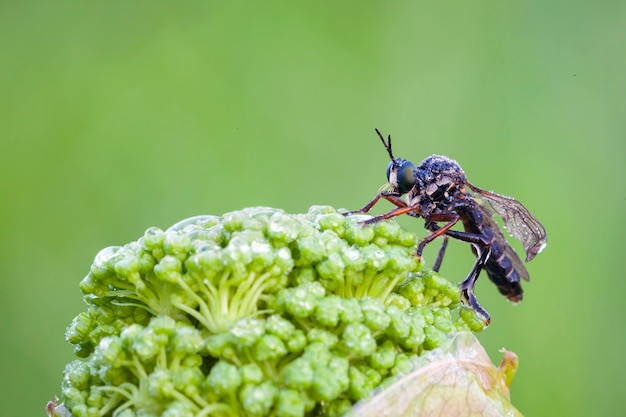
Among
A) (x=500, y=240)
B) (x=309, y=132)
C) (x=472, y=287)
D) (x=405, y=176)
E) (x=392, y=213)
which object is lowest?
(x=472, y=287)

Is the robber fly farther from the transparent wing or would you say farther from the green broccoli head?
the green broccoli head

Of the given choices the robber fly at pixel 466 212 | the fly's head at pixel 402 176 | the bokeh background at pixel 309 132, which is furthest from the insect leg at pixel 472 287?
the bokeh background at pixel 309 132

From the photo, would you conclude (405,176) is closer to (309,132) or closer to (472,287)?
(472,287)

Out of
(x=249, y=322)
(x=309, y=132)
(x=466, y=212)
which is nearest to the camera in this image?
(x=249, y=322)

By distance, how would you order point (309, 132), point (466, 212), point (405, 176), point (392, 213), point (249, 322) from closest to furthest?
point (249, 322) < point (392, 213) < point (405, 176) < point (466, 212) < point (309, 132)

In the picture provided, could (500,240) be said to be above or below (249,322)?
above

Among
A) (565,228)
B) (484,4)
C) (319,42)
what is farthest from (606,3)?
(319,42)

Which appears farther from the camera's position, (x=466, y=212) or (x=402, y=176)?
(x=466, y=212)

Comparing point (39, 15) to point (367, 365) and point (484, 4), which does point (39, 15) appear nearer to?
point (484, 4)

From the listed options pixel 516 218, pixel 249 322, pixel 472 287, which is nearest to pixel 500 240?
pixel 516 218
